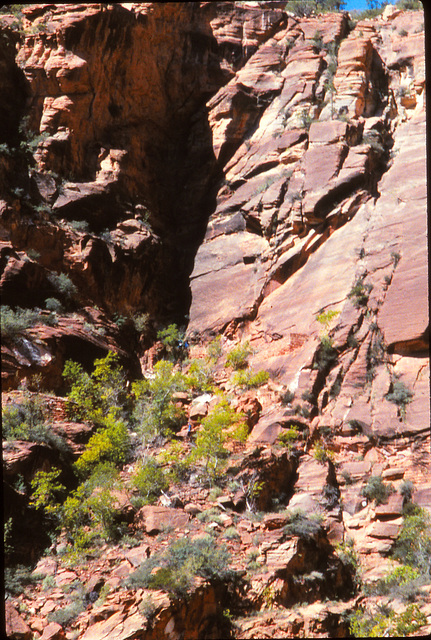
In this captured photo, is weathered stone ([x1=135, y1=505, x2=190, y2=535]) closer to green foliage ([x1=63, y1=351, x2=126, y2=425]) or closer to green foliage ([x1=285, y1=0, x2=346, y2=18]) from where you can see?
green foliage ([x1=63, y1=351, x2=126, y2=425])

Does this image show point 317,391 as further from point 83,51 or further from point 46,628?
point 83,51

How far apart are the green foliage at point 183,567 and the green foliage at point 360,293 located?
10402 mm

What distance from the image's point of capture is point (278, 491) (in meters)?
18.2

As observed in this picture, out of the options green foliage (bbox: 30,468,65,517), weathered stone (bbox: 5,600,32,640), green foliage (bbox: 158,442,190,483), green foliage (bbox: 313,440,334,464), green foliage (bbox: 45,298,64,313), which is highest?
green foliage (bbox: 45,298,64,313)

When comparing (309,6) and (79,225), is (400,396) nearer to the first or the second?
(79,225)

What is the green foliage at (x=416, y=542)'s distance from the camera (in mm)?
16047

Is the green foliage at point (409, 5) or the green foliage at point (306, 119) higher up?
the green foliage at point (409, 5)

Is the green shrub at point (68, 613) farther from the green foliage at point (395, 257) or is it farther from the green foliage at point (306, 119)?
the green foliage at point (306, 119)

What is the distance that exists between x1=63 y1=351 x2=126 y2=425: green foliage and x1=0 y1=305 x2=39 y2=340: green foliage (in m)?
1.86

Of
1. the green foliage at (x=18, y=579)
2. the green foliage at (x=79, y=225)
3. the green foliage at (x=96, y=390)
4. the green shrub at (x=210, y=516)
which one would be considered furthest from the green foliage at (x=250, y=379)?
the green foliage at (x=18, y=579)

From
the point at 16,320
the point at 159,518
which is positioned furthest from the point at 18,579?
the point at 16,320

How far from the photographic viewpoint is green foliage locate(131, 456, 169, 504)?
17.2 meters

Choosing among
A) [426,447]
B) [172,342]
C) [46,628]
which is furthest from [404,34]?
[46,628]

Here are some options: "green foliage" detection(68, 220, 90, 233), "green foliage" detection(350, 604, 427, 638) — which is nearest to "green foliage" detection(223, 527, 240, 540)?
"green foliage" detection(350, 604, 427, 638)
